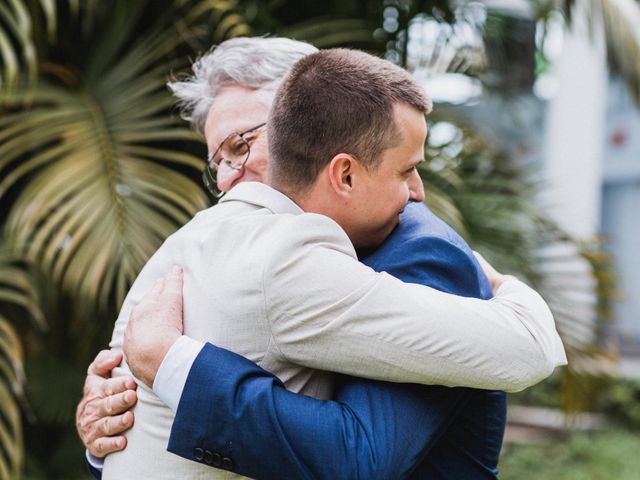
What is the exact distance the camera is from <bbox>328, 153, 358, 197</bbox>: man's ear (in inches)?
50.1

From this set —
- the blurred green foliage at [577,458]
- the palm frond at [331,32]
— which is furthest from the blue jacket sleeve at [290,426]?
the blurred green foliage at [577,458]

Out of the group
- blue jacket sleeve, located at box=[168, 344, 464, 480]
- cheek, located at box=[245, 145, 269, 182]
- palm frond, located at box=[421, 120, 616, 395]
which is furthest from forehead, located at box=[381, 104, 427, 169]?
palm frond, located at box=[421, 120, 616, 395]

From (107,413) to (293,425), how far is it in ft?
1.27

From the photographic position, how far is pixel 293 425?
1146mm

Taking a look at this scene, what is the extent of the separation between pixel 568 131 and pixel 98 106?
6.45 metres

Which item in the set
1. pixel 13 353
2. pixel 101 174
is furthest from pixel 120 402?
pixel 101 174

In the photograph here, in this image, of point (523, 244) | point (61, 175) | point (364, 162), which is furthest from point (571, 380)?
point (364, 162)

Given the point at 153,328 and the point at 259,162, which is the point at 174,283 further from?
the point at 259,162

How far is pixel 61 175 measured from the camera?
2951mm

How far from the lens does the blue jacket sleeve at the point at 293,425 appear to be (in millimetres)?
1140

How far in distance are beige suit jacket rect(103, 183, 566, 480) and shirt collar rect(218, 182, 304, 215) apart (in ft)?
0.09

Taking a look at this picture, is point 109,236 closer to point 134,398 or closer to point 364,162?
point 134,398

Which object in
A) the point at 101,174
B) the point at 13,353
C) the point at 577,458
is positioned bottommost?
the point at 577,458

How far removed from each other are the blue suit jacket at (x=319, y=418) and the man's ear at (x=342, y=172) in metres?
0.13
